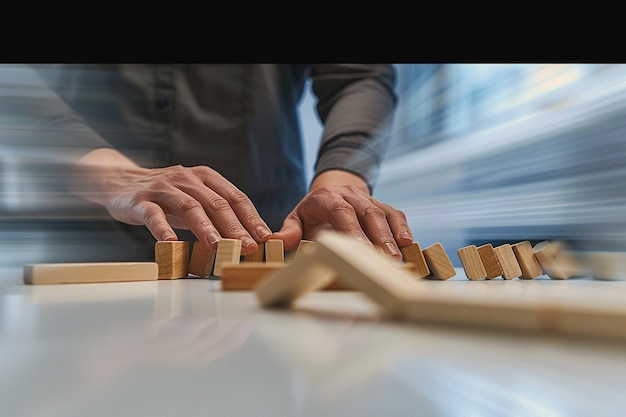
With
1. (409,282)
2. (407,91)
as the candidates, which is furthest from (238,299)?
(407,91)

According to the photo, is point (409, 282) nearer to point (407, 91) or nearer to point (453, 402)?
point (453, 402)

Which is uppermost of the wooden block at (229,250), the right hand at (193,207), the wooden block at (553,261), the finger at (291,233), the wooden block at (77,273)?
the right hand at (193,207)

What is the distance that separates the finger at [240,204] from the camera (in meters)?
1.22

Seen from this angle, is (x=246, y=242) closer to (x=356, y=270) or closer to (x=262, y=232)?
(x=262, y=232)

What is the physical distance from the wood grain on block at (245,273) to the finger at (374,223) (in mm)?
504

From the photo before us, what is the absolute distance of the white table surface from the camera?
23 cm

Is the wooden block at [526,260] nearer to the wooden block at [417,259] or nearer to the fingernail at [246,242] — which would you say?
the wooden block at [417,259]

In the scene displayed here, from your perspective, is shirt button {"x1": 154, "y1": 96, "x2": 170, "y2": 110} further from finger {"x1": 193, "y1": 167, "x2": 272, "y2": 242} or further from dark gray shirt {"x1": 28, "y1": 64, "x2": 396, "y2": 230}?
finger {"x1": 193, "y1": 167, "x2": 272, "y2": 242}

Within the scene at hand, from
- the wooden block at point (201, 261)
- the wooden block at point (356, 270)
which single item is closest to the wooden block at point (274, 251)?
the wooden block at point (201, 261)

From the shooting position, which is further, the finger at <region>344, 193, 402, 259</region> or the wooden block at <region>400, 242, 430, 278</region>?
the finger at <region>344, 193, 402, 259</region>

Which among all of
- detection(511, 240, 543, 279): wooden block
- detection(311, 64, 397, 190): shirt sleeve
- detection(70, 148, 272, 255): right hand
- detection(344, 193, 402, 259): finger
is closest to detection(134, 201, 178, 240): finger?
detection(70, 148, 272, 255): right hand

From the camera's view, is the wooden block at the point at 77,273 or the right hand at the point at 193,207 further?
the right hand at the point at 193,207

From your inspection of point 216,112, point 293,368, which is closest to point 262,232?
point 293,368
